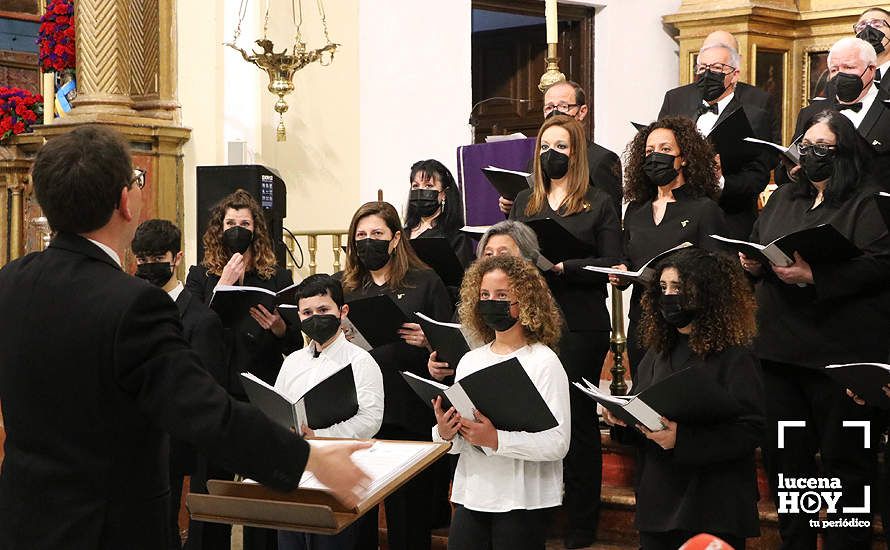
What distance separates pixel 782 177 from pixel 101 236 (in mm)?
3489

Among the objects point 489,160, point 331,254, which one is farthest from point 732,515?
point 331,254

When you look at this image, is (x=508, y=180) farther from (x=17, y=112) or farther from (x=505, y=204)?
(x=17, y=112)

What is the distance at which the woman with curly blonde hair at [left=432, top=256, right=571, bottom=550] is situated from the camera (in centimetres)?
390

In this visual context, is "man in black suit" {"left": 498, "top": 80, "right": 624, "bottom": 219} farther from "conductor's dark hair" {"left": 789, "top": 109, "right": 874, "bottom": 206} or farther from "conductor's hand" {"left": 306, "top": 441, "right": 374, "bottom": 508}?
"conductor's hand" {"left": 306, "top": 441, "right": 374, "bottom": 508}

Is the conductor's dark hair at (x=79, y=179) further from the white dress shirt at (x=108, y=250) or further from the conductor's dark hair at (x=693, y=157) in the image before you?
the conductor's dark hair at (x=693, y=157)

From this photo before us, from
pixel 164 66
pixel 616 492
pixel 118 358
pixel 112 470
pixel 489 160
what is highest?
pixel 164 66

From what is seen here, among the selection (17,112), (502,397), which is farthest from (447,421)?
(17,112)

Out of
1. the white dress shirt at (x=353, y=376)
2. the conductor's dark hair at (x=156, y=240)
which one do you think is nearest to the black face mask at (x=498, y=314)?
the white dress shirt at (x=353, y=376)

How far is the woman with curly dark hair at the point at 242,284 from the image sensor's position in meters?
5.05

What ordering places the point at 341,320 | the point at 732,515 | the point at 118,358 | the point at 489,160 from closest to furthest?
the point at 118,358
the point at 732,515
the point at 341,320
the point at 489,160

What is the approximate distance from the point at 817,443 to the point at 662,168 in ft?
3.79

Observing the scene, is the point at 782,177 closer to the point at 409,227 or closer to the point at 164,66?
the point at 409,227

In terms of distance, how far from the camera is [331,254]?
870 centimetres

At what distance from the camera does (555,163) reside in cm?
489
